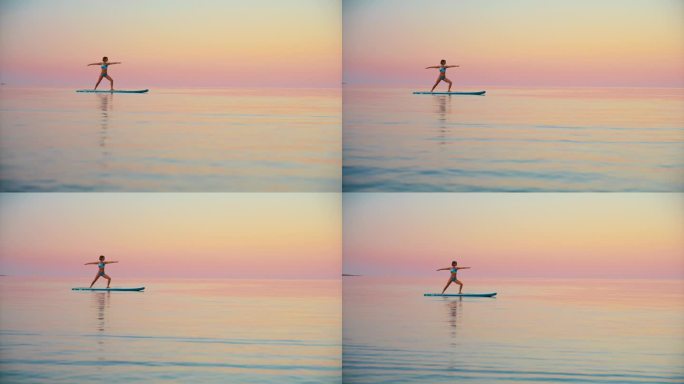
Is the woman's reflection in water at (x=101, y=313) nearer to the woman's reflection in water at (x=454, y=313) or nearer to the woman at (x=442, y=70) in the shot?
the woman's reflection in water at (x=454, y=313)

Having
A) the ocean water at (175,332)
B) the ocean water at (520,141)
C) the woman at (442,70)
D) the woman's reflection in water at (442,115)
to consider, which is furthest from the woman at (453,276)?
the woman at (442,70)

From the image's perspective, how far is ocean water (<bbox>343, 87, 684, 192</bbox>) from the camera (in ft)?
19.3

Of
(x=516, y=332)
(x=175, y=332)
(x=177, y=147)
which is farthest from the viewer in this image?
(x=177, y=147)

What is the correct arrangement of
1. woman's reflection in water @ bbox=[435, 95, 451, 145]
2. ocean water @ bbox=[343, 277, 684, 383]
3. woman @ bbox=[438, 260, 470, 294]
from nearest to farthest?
ocean water @ bbox=[343, 277, 684, 383] < woman @ bbox=[438, 260, 470, 294] < woman's reflection in water @ bbox=[435, 95, 451, 145]

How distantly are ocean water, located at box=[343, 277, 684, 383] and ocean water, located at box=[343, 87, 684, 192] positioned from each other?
0.56 m

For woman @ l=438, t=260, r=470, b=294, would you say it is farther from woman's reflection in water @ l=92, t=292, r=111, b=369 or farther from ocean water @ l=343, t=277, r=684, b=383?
woman's reflection in water @ l=92, t=292, r=111, b=369

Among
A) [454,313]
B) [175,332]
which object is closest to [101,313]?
[175,332]

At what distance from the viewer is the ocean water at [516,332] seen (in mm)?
5719

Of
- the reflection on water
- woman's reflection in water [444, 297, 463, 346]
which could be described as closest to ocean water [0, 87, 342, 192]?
the reflection on water

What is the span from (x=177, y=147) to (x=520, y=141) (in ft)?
6.31

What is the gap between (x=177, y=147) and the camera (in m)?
6.04

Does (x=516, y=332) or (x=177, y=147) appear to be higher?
(x=177, y=147)

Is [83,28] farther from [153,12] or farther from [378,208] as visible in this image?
[378,208]

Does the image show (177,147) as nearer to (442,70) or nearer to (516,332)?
(442,70)
